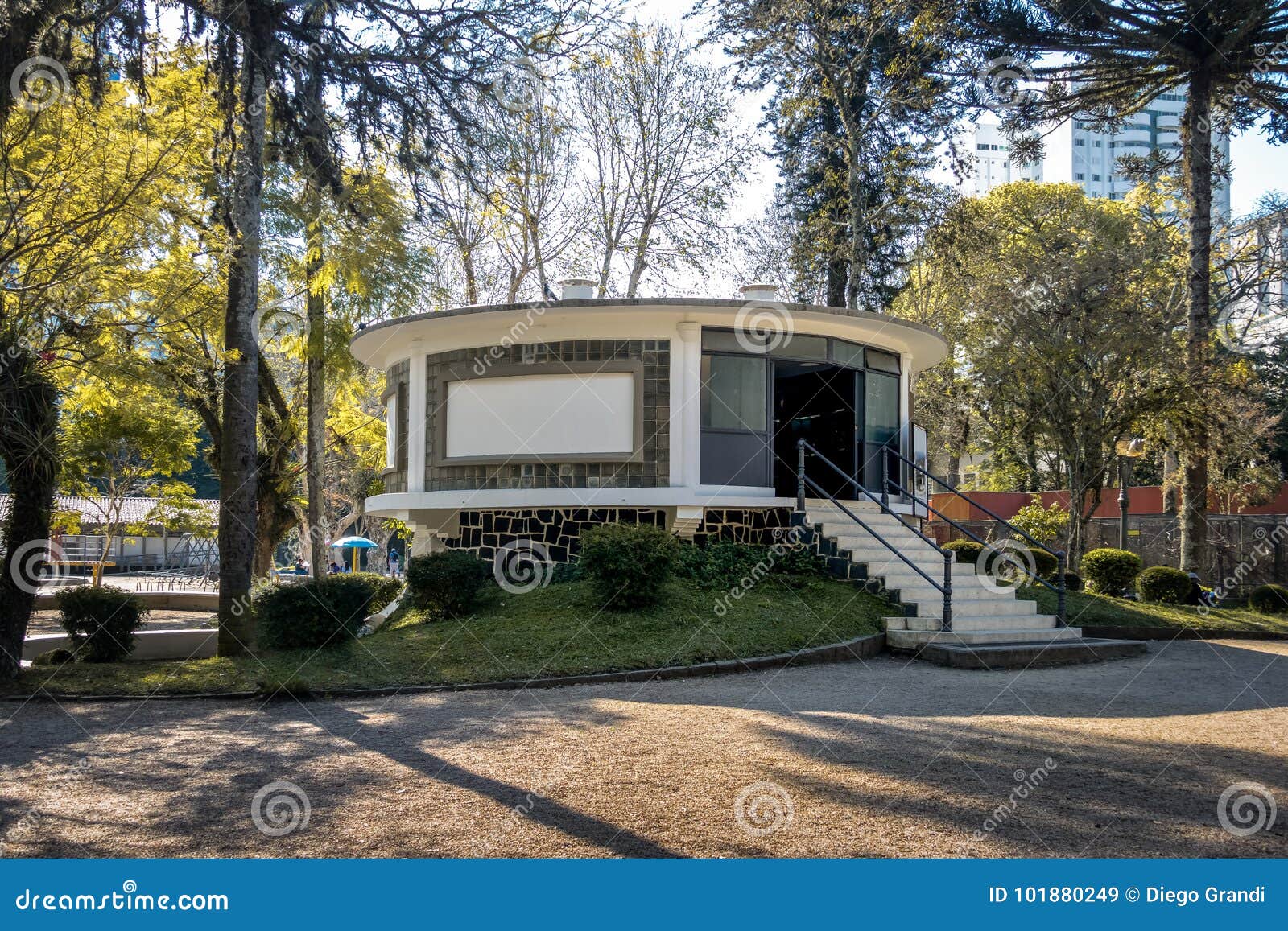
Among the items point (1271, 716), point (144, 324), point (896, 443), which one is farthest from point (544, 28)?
point (896, 443)

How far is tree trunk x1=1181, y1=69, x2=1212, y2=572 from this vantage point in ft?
59.2

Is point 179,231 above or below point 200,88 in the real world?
below

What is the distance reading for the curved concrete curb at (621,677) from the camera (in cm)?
936

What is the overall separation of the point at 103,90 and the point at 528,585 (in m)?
7.36

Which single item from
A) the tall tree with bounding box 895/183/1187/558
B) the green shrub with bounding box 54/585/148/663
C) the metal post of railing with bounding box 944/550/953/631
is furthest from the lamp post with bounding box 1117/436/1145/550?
the green shrub with bounding box 54/585/148/663

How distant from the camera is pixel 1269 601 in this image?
16938 mm

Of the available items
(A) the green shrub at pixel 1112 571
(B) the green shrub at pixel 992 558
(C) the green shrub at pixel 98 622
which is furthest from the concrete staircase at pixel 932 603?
(C) the green shrub at pixel 98 622

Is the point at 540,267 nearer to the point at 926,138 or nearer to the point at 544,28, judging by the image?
the point at 926,138

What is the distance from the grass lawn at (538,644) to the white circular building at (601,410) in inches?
54.2

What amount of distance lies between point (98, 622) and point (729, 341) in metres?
8.59

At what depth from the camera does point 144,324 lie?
10.0 m

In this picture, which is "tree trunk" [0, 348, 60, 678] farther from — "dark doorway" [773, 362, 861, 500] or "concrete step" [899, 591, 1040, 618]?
"concrete step" [899, 591, 1040, 618]

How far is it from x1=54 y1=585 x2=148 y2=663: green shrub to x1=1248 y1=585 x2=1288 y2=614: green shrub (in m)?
16.9

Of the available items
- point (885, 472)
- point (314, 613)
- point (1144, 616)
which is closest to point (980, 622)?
point (885, 472)
